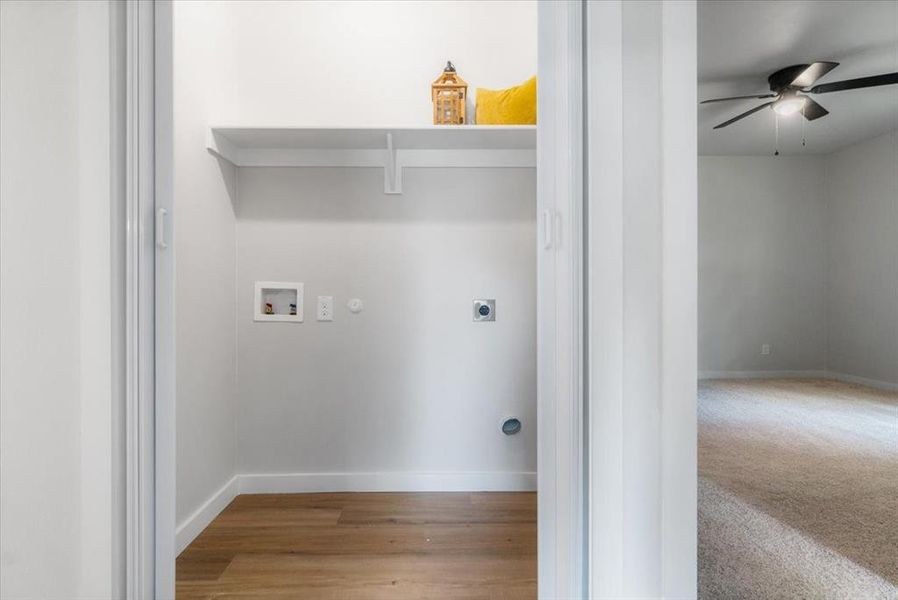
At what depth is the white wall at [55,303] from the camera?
798 mm

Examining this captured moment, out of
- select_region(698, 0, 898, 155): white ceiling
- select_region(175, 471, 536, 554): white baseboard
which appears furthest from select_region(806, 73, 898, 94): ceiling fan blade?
select_region(175, 471, 536, 554): white baseboard

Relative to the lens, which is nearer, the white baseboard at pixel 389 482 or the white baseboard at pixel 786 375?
the white baseboard at pixel 389 482

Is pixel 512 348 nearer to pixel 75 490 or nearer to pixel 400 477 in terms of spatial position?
pixel 400 477

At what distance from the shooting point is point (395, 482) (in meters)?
2.09

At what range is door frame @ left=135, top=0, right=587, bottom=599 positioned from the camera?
90 centimetres

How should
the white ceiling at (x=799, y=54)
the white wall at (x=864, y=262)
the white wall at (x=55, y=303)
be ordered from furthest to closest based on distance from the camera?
the white wall at (x=864, y=262) → the white ceiling at (x=799, y=54) → the white wall at (x=55, y=303)

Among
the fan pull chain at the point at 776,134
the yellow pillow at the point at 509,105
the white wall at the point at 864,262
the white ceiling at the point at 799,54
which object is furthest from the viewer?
the fan pull chain at the point at 776,134

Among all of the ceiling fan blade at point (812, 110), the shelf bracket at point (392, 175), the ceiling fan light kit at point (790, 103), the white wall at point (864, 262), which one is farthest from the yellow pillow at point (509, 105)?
the white wall at point (864, 262)

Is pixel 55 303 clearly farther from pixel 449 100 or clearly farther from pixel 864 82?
pixel 864 82

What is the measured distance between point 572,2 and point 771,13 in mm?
2501

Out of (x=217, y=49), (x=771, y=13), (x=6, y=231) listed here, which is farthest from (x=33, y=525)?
(x=771, y=13)

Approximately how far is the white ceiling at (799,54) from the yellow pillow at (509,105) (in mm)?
1586

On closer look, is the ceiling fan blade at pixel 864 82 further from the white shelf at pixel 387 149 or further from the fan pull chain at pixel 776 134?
the white shelf at pixel 387 149

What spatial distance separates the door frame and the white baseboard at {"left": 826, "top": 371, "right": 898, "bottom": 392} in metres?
4.13
